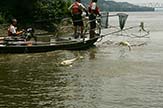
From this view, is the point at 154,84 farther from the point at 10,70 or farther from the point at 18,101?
the point at 10,70

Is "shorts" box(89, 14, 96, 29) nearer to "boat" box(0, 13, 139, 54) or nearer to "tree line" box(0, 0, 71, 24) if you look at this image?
"boat" box(0, 13, 139, 54)

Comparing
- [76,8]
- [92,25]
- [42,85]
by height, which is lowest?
[42,85]

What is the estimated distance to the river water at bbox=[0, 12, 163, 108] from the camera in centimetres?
1064

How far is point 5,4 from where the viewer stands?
104 feet

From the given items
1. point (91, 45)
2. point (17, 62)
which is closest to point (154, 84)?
point (17, 62)

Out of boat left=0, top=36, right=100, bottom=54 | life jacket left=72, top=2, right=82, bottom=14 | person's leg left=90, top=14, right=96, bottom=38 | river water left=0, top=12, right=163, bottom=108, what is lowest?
river water left=0, top=12, right=163, bottom=108

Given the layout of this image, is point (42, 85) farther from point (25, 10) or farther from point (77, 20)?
point (25, 10)

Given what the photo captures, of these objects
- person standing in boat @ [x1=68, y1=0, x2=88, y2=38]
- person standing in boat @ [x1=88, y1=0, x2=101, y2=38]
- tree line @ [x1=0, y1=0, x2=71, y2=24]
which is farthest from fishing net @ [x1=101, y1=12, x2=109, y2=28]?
tree line @ [x1=0, y1=0, x2=71, y2=24]

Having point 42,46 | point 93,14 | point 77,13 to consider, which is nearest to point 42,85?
point 42,46

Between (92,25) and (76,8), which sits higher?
(76,8)

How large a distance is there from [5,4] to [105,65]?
57.7 feet

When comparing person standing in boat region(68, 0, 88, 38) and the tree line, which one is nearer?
person standing in boat region(68, 0, 88, 38)

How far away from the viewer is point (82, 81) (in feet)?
42.4

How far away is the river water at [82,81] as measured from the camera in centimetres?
1064
